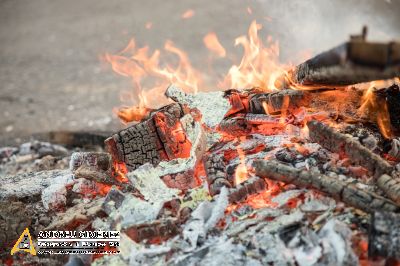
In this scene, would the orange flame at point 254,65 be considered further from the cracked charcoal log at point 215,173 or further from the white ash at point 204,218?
the white ash at point 204,218

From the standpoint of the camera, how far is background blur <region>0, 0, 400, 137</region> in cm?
514

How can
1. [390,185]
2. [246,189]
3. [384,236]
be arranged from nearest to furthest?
1. [384,236]
2. [390,185]
3. [246,189]

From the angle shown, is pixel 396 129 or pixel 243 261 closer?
pixel 243 261

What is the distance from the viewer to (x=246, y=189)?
2871 millimetres

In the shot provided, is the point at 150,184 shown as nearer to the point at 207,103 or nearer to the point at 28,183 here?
the point at 207,103

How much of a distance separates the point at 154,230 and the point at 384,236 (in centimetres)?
136

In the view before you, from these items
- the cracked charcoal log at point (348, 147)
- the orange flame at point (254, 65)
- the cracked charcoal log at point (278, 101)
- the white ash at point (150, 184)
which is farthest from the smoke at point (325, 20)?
the white ash at point (150, 184)

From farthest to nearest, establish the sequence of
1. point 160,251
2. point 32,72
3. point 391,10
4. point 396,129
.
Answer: point 32,72
point 391,10
point 396,129
point 160,251

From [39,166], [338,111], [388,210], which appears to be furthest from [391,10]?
[39,166]

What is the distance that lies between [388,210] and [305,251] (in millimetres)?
546

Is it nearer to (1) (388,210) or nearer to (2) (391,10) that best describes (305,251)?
(1) (388,210)

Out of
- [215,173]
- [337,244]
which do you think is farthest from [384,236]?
[215,173]

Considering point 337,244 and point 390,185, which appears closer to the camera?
point 337,244

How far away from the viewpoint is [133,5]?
12406 millimetres
